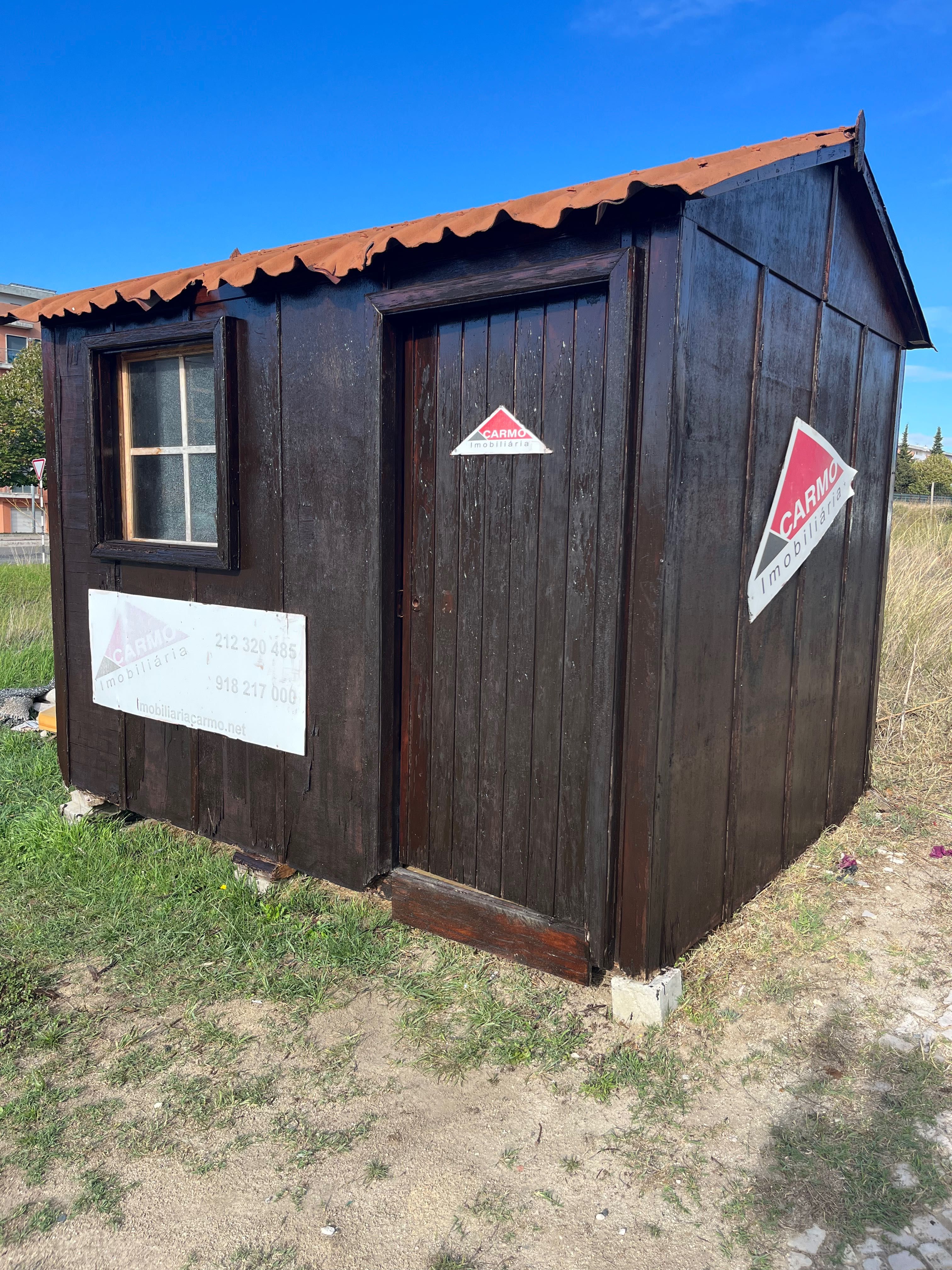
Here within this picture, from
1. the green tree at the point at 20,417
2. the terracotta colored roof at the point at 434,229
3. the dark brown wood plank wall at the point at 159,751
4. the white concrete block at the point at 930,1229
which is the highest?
the green tree at the point at 20,417

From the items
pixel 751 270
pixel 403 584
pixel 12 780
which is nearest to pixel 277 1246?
pixel 403 584

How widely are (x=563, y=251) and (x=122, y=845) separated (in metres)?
3.74

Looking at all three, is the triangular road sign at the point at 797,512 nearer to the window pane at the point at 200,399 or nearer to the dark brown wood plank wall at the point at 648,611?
the dark brown wood plank wall at the point at 648,611

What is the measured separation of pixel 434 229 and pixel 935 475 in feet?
156

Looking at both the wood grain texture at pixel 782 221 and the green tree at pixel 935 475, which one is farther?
the green tree at pixel 935 475

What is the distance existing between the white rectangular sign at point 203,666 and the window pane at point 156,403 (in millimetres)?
846

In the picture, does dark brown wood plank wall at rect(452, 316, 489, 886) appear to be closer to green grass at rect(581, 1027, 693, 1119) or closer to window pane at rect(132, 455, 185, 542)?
green grass at rect(581, 1027, 693, 1119)

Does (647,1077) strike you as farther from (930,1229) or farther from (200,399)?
(200,399)

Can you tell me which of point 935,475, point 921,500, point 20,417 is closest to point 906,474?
point 935,475

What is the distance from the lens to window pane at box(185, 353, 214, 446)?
438 cm

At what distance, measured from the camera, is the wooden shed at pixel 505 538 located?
3.15m

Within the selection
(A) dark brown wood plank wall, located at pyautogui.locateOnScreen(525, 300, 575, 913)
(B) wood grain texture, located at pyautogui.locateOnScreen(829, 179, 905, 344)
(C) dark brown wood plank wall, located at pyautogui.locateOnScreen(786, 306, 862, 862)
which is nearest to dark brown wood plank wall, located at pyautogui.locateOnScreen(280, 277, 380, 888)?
(A) dark brown wood plank wall, located at pyautogui.locateOnScreen(525, 300, 575, 913)

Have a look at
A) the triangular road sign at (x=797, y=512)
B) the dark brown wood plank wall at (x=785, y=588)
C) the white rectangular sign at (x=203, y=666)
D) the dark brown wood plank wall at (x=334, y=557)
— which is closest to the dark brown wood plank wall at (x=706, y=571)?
the dark brown wood plank wall at (x=785, y=588)

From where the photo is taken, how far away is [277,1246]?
2312 millimetres
